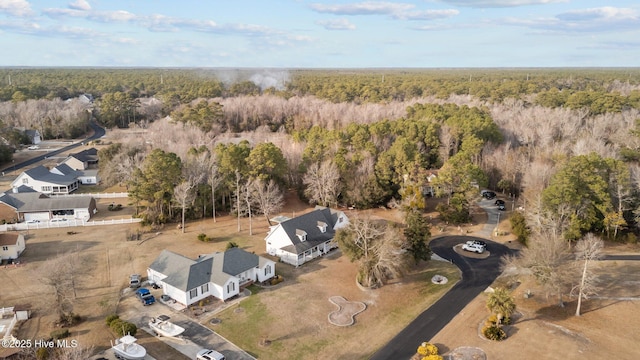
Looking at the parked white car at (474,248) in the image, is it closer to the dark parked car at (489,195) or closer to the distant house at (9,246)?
the dark parked car at (489,195)

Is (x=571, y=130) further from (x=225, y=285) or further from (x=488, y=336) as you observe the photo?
(x=225, y=285)

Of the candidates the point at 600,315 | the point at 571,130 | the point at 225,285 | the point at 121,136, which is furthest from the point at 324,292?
the point at 121,136

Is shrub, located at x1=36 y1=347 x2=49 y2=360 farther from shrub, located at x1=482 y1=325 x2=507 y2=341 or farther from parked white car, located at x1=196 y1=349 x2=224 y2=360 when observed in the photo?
shrub, located at x1=482 y1=325 x2=507 y2=341

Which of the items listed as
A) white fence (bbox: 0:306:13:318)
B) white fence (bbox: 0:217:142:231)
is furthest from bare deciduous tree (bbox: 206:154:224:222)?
white fence (bbox: 0:306:13:318)

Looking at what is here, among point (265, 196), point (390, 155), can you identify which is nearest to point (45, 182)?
point (265, 196)

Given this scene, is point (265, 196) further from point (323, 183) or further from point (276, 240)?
point (276, 240)
